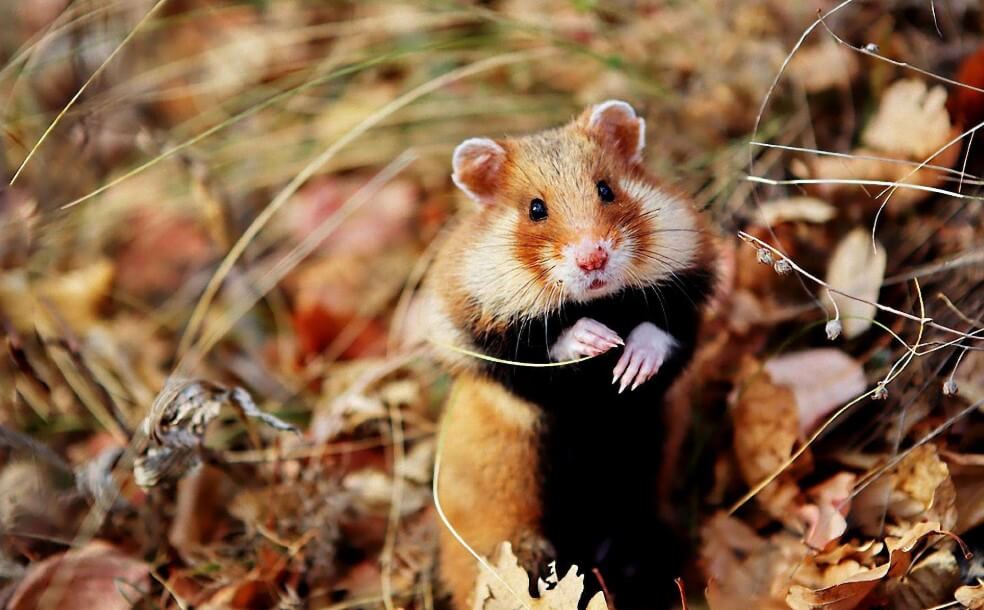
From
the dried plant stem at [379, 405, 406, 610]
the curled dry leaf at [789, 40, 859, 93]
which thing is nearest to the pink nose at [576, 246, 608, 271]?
the dried plant stem at [379, 405, 406, 610]

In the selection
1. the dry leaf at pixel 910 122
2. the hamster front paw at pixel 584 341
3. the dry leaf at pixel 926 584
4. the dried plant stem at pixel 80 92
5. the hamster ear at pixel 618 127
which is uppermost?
the dried plant stem at pixel 80 92

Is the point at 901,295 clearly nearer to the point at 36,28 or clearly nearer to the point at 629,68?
the point at 629,68

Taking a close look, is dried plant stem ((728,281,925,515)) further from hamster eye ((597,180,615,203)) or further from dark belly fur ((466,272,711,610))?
hamster eye ((597,180,615,203))

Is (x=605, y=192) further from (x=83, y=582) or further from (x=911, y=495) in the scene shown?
(x=83, y=582)

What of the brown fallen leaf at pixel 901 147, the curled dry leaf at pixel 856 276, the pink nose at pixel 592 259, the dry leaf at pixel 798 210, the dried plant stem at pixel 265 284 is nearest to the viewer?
the pink nose at pixel 592 259

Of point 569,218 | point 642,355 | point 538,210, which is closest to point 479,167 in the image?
point 538,210

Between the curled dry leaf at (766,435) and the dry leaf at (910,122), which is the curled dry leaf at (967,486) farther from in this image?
the dry leaf at (910,122)

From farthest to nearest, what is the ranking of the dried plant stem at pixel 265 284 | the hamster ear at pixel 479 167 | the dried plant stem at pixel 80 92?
the dried plant stem at pixel 265 284 → the dried plant stem at pixel 80 92 → the hamster ear at pixel 479 167

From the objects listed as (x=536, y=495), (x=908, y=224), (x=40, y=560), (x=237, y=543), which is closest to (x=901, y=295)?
(x=908, y=224)

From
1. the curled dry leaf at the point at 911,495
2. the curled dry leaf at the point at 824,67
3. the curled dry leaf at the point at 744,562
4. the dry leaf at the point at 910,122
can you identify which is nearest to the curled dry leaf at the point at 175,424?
the curled dry leaf at the point at 744,562
